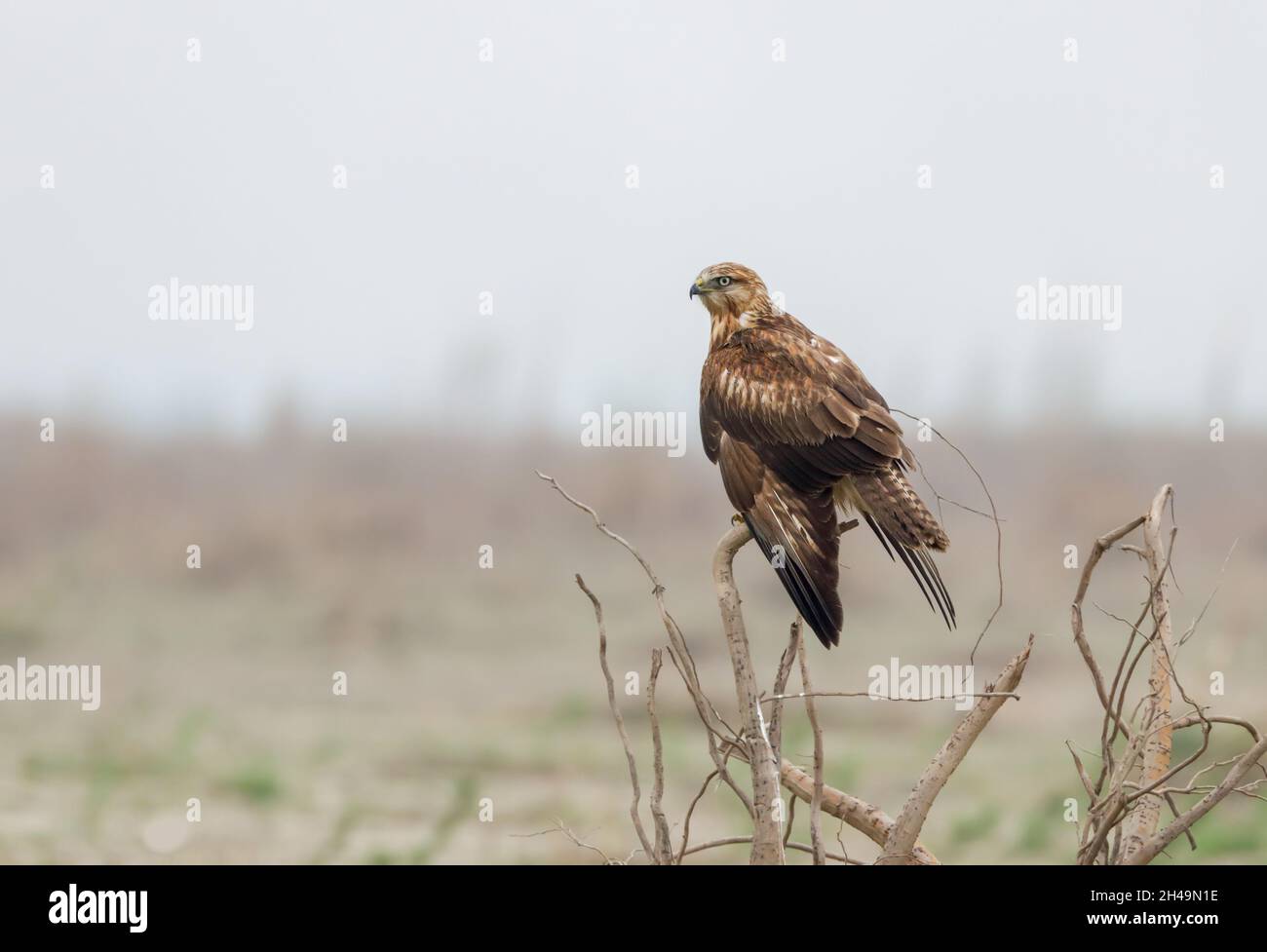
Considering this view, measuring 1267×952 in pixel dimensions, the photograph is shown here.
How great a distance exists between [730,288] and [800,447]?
25.0 inches

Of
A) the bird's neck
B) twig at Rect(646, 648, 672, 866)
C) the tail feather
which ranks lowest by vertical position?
twig at Rect(646, 648, 672, 866)

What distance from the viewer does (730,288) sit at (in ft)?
11.7

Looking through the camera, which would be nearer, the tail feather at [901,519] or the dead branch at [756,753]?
the dead branch at [756,753]

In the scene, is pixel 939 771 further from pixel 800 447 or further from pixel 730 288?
pixel 730 288

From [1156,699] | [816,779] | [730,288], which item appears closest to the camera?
[816,779]

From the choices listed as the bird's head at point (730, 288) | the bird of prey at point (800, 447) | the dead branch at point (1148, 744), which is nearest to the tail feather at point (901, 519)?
the bird of prey at point (800, 447)

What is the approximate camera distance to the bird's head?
3.57 metres

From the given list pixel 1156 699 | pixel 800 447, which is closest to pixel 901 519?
pixel 800 447

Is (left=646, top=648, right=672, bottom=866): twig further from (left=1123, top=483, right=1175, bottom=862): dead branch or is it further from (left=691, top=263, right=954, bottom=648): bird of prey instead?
(left=1123, top=483, right=1175, bottom=862): dead branch

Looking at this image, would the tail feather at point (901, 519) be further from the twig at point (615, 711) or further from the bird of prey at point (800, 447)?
the twig at point (615, 711)

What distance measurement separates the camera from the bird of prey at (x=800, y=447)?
2867 millimetres

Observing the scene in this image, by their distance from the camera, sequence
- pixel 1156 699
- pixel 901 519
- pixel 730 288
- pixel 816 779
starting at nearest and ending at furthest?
pixel 816 779, pixel 1156 699, pixel 901 519, pixel 730 288

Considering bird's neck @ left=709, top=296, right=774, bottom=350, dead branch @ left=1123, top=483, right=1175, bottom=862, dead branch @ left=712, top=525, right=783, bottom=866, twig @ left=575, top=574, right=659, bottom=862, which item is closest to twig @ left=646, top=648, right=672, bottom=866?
twig @ left=575, top=574, right=659, bottom=862

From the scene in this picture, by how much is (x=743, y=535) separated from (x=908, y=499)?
39 cm
